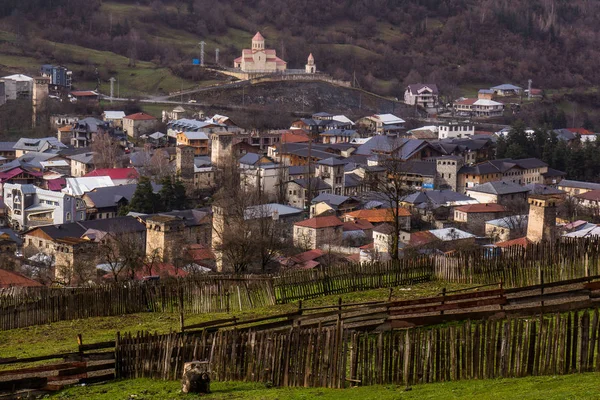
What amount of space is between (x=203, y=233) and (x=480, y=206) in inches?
526

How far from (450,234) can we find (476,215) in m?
6.44

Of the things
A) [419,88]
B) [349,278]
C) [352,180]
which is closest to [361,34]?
[419,88]

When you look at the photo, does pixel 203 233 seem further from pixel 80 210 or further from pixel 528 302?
pixel 528 302

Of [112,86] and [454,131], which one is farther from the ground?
[112,86]

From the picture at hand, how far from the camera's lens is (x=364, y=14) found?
11762 cm

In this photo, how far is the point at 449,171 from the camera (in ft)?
177

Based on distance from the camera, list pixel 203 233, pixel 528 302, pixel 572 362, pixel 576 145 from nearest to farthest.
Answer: pixel 572 362
pixel 528 302
pixel 203 233
pixel 576 145

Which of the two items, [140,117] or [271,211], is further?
[140,117]

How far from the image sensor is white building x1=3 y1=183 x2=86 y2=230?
149 feet

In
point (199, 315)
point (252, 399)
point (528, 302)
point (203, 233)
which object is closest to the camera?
point (252, 399)

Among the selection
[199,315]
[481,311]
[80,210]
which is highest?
[481,311]

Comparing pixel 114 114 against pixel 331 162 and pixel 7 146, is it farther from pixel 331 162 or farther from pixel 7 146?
pixel 331 162

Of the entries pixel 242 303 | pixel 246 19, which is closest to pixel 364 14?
pixel 246 19

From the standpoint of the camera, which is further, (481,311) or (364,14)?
(364,14)
